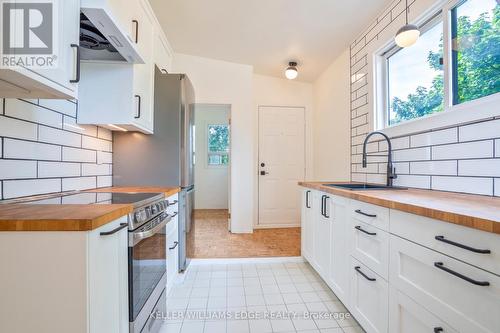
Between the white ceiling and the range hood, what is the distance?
1214 mm

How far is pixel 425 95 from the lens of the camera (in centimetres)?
172

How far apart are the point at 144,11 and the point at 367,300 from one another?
2.60m

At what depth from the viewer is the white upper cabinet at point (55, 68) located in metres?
0.76

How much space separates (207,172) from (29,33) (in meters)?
4.74

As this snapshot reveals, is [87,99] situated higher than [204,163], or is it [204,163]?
[87,99]

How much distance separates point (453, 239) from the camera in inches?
30.6

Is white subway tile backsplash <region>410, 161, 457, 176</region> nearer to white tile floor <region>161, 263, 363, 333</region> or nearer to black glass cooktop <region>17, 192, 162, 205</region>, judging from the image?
white tile floor <region>161, 263, 363, 333</region>

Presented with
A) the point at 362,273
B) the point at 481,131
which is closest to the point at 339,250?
the point at 362,273

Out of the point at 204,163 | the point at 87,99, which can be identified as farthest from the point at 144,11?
the point at 204,163

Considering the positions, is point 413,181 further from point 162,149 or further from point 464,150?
point 162,149

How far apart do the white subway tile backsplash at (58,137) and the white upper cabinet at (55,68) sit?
321 mm

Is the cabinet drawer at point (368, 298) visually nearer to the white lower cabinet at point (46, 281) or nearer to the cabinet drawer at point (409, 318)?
the cabinet drawer at point (409, 318)

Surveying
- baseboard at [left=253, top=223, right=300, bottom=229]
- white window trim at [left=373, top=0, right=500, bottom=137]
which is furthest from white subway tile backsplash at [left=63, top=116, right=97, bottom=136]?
baseboard at [left=253, top=223, right=300, bottom=229]

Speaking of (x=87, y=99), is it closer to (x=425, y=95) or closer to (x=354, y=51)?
(x=425, y=95)
